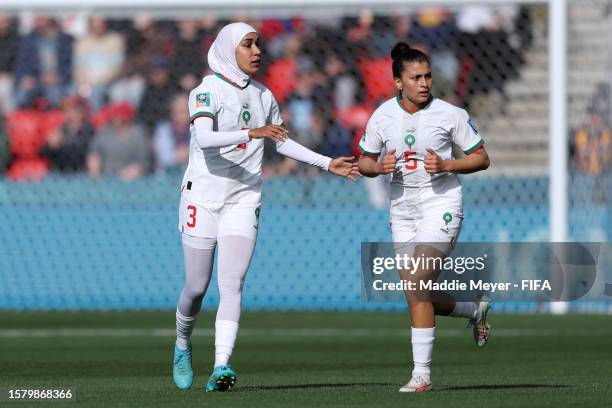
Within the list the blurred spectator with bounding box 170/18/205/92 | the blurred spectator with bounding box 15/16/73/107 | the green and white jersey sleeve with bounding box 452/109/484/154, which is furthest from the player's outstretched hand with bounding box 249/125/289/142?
the blurred spectator with bounding box 15/16/73/107

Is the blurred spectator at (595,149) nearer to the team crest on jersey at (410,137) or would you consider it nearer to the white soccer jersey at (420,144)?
the white soccer jersey at (420,144)

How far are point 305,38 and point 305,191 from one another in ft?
10.1

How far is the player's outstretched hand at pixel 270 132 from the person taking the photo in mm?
8391

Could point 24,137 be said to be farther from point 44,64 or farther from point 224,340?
point 224,340

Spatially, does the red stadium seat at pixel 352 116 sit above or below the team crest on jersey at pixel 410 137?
below

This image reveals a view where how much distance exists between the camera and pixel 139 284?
17.5m

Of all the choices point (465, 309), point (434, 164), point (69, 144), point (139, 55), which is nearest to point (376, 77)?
point (139, 55)

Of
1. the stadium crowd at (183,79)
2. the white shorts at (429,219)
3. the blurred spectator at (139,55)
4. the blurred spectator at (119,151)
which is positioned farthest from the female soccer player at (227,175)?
the blurred spectator at (139,55)

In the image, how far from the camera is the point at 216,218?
8.98m

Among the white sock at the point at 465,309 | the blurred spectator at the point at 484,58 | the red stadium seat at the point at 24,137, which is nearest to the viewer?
the white sock at the point at 465,309

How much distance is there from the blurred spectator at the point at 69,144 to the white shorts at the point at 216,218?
10.6 m

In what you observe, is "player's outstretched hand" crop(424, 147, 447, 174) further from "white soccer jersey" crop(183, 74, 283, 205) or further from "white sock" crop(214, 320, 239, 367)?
"white sock" crop(214, 320, 239, 367)

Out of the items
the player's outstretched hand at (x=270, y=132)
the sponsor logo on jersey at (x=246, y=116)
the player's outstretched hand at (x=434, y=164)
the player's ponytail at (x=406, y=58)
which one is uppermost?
the player's ponytail at (x=406, y=58)

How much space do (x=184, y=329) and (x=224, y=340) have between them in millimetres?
543
